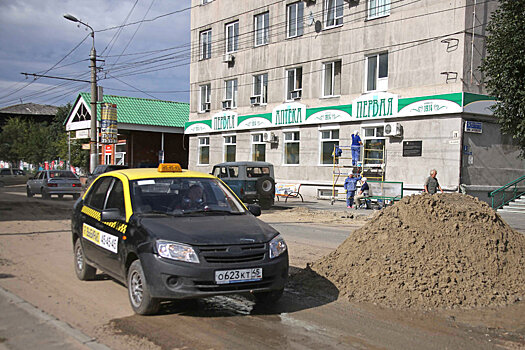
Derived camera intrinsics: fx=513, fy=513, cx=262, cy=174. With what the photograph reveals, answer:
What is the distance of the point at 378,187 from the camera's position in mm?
22016

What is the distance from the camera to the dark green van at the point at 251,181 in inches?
819

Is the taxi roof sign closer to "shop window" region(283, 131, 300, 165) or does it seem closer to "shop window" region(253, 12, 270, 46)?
"shop window" region(283, 131, 300, 165)

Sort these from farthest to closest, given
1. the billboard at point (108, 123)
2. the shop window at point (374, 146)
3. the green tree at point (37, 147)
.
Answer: the green tree at point (37, 147)
the billboard at point (108, 123)
the shop window at point (374, 146)

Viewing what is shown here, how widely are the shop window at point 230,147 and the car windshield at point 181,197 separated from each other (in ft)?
85.8

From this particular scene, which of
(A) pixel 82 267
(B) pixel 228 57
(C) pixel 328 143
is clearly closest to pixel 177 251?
(A) pixel 82 267

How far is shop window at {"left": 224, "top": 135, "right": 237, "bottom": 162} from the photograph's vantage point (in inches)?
1309

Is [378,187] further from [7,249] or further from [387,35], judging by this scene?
[7,249]

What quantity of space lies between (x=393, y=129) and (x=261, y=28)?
12180 mm

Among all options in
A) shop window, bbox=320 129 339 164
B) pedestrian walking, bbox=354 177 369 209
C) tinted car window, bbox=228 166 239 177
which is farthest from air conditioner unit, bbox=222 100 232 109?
pedestrian walking, bbox=354 177 369 209

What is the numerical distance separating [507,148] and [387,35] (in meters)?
7.31

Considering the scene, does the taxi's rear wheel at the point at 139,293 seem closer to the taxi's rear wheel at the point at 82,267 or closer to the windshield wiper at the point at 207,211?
the windshield wiper at the point at 207,211

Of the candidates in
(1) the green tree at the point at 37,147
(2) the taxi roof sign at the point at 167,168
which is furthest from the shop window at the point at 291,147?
(1) the green tree at the point at 37,147

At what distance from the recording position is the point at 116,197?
676 centimetres

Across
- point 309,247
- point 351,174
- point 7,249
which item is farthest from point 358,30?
point 7,249
